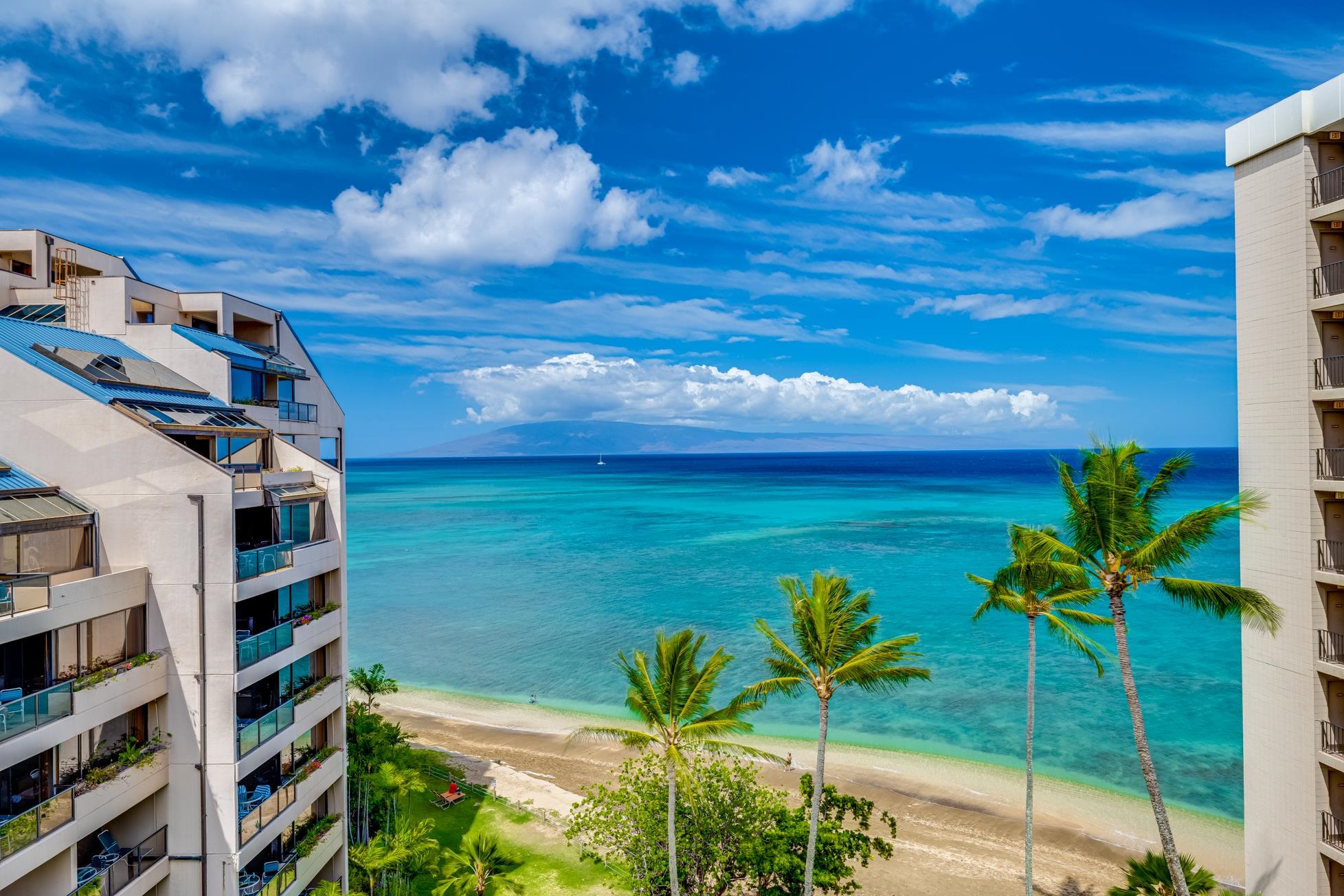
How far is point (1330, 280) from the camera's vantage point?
19.2m

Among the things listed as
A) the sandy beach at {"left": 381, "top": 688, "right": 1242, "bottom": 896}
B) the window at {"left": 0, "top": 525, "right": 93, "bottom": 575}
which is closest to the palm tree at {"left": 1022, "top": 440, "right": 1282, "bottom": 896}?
the sandy beach at {"left": 381, "top": 688, "right": 1242, "bottom": 896}

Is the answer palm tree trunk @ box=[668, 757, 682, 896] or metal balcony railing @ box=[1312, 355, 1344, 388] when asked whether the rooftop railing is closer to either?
metal balcony railing @ box=[1312, 355, 1344, 388]

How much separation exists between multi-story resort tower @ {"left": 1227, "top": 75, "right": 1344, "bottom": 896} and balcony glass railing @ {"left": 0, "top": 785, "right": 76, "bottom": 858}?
91.5ft

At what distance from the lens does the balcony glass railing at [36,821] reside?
13633 mm

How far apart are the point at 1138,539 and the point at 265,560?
75.0 ft

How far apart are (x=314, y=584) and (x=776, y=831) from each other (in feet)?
53.6

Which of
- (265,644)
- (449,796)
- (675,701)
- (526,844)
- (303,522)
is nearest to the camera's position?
(265,644)

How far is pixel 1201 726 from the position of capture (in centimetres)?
4662

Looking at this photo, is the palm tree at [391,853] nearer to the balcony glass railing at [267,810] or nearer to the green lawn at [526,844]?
the green lawn at [526,844]

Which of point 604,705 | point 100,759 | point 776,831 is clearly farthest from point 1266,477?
point 604,705

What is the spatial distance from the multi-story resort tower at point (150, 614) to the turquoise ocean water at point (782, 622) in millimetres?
33444

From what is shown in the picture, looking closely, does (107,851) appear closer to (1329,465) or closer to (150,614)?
(150,614)

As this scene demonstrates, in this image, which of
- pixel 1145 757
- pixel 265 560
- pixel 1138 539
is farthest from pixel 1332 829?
pixel 265 560

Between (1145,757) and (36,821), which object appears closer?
(36,821)
